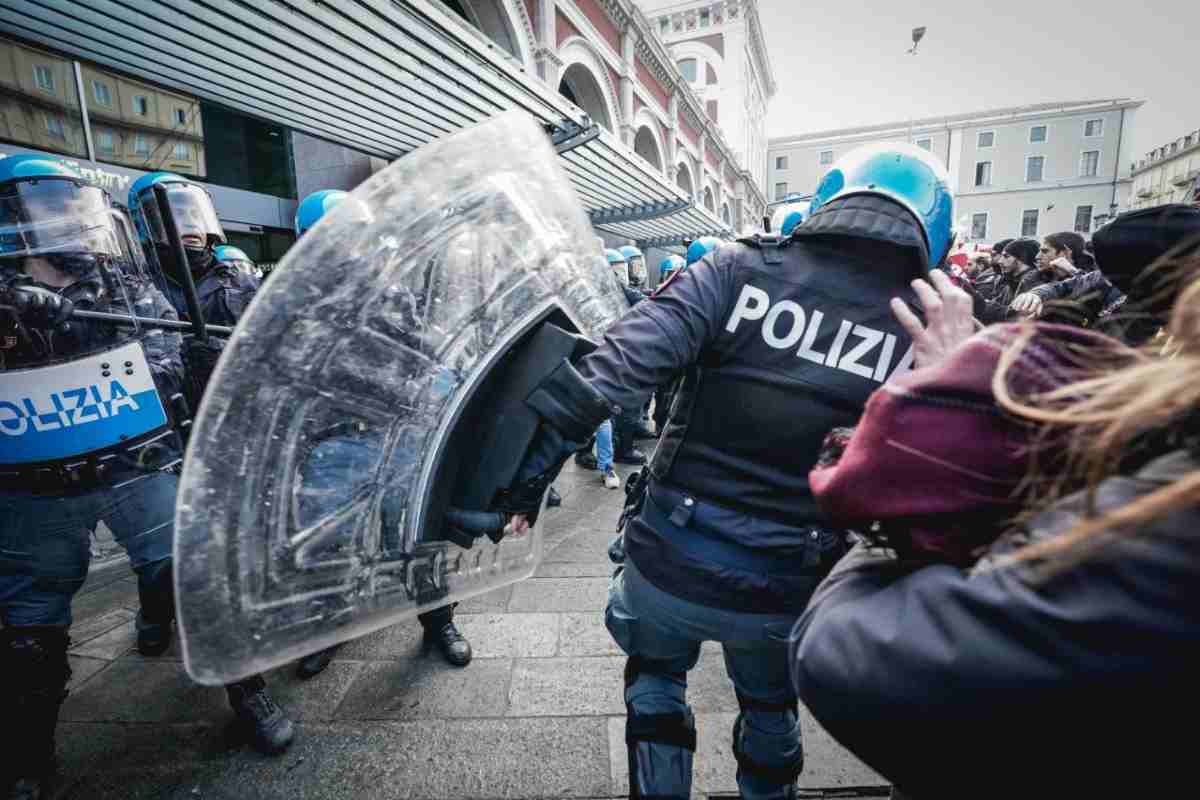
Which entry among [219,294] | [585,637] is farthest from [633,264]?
[585,637]

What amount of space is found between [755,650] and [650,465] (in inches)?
22.7

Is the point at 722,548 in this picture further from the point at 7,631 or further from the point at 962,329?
the point at 7,631

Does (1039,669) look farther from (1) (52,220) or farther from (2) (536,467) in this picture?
(1) (52,220)

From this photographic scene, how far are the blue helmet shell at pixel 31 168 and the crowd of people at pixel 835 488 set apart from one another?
12 mm

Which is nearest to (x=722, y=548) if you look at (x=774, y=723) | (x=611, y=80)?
(x=774, y=723)

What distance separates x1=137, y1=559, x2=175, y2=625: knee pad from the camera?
213 cm

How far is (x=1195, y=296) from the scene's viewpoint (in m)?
0.52

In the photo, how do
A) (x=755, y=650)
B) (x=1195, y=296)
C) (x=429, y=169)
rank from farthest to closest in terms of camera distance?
(x=755, y=650), (x=429, y=169), (x=1195, y=296)

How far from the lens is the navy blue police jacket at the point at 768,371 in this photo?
131 cm

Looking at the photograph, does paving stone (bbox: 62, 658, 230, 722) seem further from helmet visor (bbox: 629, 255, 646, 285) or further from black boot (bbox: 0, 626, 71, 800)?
helmet visor (bbox: 629, 255, 646, 285)

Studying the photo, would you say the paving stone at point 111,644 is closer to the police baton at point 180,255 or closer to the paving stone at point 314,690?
the paving stone at point 314,690

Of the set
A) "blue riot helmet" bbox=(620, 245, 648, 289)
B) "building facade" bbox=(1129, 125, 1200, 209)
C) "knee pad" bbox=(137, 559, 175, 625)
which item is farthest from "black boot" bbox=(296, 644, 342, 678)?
"building facade" bbox=(1129, 125, 1200, 209)

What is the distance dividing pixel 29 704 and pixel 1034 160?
59230mm

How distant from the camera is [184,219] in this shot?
2959 millimetres
